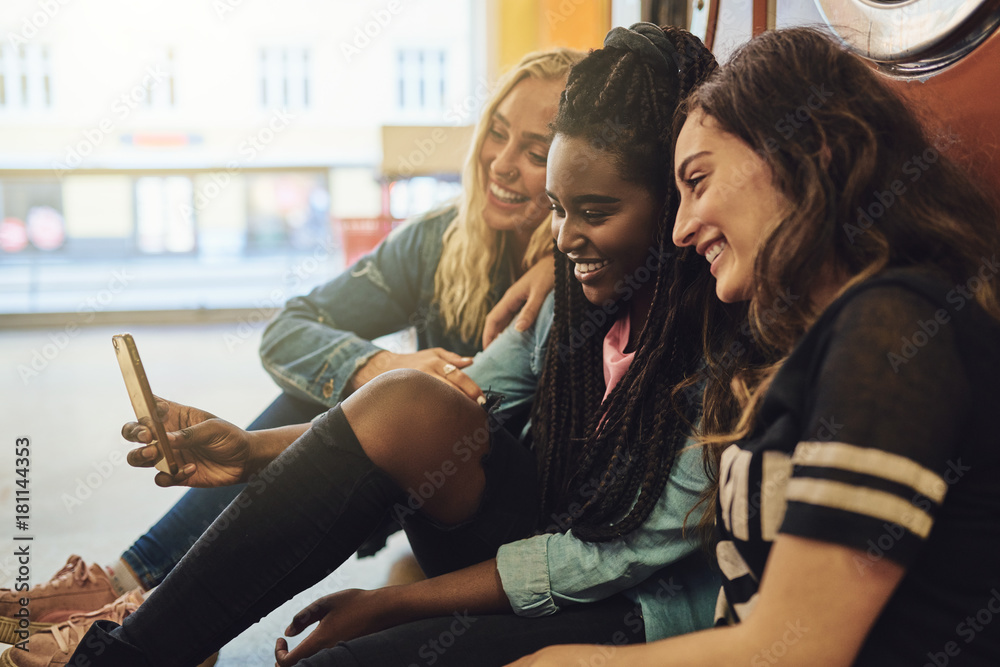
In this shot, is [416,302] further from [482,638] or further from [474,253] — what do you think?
[482,638]

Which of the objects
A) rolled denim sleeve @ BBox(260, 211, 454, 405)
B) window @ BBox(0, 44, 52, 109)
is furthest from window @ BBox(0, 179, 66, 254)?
rolled denim sleeve @ BBox(260, 211, 454, 405)

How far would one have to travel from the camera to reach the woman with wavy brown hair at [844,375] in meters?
0.62

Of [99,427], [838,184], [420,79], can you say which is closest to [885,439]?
[838,184]

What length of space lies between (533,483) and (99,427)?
2671 mm

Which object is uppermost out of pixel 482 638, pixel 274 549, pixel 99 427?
pixel 274 549

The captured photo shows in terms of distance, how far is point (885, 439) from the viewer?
2.00 feet

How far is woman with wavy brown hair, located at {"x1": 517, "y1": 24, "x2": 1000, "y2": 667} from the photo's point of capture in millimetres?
616

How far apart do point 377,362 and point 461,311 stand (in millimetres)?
308

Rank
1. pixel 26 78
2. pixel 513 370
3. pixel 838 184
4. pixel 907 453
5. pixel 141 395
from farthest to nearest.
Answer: pixel 26 78, pixel 513 370, pixel 141 395, pixel 838 184, pixel 907 453

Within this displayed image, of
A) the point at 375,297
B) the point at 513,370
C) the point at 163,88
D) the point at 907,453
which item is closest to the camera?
the point at 907,453

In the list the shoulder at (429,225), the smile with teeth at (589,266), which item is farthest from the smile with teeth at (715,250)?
the shoulder at (429,225)

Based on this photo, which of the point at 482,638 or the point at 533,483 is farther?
the point at 533,483

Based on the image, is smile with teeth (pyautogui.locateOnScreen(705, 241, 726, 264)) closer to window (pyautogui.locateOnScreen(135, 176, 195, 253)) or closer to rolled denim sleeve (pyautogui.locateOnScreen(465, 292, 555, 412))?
rolled denim sleeve (pyautogui.locateOnScreen(465, 292, 555, 412))

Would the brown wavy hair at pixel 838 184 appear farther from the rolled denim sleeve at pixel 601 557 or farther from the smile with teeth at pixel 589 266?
the smile with teeth at pixel 589 266
